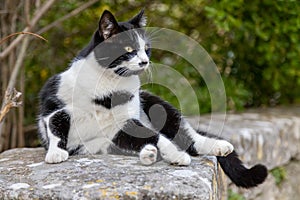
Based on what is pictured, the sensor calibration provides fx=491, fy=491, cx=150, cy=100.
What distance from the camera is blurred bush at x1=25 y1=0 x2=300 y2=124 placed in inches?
153

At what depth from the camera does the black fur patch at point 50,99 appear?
7.10 feet

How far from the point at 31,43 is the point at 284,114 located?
2.22 meters

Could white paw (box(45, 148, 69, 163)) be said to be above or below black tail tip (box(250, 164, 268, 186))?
above

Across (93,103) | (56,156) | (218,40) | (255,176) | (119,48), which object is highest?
(218,40)

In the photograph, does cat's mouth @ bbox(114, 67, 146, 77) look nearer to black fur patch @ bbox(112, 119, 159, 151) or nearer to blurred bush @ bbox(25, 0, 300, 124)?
black fur patch @ bbox(112, 119, 159, 151)

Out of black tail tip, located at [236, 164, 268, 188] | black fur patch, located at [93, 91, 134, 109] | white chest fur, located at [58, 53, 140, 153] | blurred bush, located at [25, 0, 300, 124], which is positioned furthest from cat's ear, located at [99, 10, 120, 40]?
blurred bush, located at [25, 0, 300, 124]

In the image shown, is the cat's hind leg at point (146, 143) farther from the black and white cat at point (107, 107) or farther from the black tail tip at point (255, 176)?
the black tail tip at point (255, 176)

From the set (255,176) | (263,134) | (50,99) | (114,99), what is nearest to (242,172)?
(255,176)

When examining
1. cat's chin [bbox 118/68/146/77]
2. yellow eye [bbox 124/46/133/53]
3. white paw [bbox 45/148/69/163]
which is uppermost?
yellow eye [bbox 124/46/133/53]

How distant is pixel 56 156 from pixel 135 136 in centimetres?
34

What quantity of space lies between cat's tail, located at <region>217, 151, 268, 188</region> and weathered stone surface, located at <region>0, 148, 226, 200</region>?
0.87 ft

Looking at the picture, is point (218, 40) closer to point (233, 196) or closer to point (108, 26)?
point (233, 196)

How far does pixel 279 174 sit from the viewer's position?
12.2ft

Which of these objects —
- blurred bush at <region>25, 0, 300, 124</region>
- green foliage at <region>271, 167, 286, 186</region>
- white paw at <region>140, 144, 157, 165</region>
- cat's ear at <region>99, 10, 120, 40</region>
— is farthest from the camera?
blurred bush at <region>25, 0, 300, 124</region>
